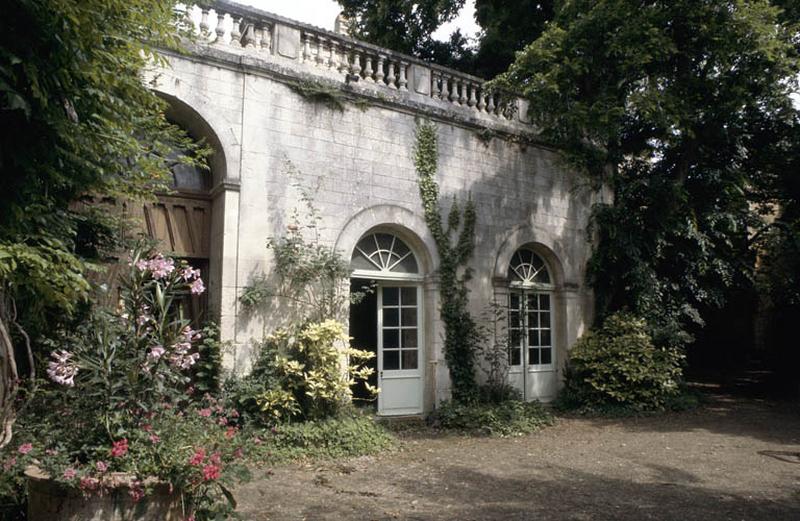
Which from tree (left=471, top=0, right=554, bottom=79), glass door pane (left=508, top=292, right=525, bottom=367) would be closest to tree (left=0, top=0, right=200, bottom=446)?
glass door pane (left=508, top=292, right=525, bottom=367)

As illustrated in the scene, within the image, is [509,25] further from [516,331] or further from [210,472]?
[210,472]

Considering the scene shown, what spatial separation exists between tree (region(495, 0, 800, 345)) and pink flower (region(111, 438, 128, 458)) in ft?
25.8

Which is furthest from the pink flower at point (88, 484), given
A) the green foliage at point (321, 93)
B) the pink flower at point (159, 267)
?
the green foliage at point (321, 93)

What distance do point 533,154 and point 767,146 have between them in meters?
4.59

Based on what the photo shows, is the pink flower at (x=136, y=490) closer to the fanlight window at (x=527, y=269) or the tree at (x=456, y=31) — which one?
the fanlight window at (x=527, y=269)

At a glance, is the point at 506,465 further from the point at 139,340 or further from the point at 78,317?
the point at 78,317

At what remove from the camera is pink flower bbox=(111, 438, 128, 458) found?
3.24m

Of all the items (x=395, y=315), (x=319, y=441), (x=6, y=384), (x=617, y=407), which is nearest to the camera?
(x=6, y=384)

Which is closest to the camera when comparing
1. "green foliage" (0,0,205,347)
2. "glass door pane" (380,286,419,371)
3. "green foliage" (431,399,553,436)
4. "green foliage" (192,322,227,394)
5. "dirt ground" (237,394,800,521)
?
"green foliage" (0,0,205,347)

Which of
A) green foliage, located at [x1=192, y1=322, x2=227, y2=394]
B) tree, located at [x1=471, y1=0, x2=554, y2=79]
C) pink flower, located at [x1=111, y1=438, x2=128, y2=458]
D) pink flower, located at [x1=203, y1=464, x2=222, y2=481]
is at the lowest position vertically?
pink flower, located at [x1=203, y1=464, x2=222, y2=481]

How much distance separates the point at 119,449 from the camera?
3244 millimetres

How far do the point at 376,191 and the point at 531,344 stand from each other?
3975 millimetres

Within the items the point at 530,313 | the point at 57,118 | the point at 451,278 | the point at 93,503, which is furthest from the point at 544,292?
the point at 57,118

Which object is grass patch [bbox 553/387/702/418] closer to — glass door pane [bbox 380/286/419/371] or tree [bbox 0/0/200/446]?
glass door pane [bbox 380/286/419/371]
